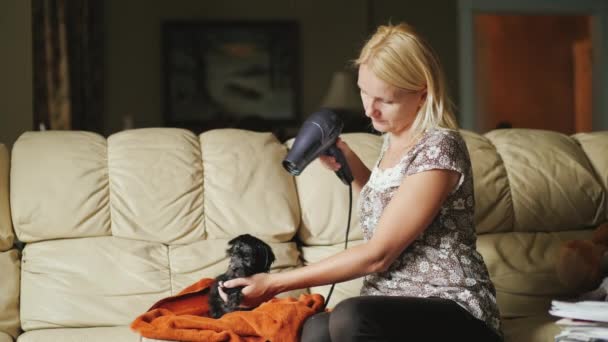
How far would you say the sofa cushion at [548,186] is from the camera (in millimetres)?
2621

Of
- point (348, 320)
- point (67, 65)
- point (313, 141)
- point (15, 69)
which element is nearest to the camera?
point (348, 320)

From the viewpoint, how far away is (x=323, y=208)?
8.20 ft

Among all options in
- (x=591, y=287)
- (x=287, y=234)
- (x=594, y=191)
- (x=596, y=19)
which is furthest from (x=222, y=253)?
(x=596, y=19)

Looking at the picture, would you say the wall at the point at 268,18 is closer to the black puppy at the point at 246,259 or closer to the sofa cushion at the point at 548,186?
the sofa cushion at the point at 548,186

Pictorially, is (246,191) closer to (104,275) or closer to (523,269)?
(104,275)

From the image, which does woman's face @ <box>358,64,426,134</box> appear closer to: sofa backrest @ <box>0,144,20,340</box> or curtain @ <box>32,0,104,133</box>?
sofa backrest @ <box>0,144,20,340</box>

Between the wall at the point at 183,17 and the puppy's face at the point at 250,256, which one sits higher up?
the wall at the point at 183,17

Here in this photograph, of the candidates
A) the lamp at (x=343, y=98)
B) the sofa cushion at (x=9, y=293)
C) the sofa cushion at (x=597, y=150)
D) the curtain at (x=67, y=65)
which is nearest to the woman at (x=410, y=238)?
the sofa cushion at (x=9, y=293)

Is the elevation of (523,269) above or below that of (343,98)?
below

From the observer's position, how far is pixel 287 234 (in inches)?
96.7

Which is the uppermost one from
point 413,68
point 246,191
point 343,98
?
point 413,68

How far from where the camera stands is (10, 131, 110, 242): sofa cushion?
2.34 meters

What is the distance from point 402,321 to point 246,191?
0.98 metres

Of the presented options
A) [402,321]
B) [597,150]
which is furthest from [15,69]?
[597,150]
